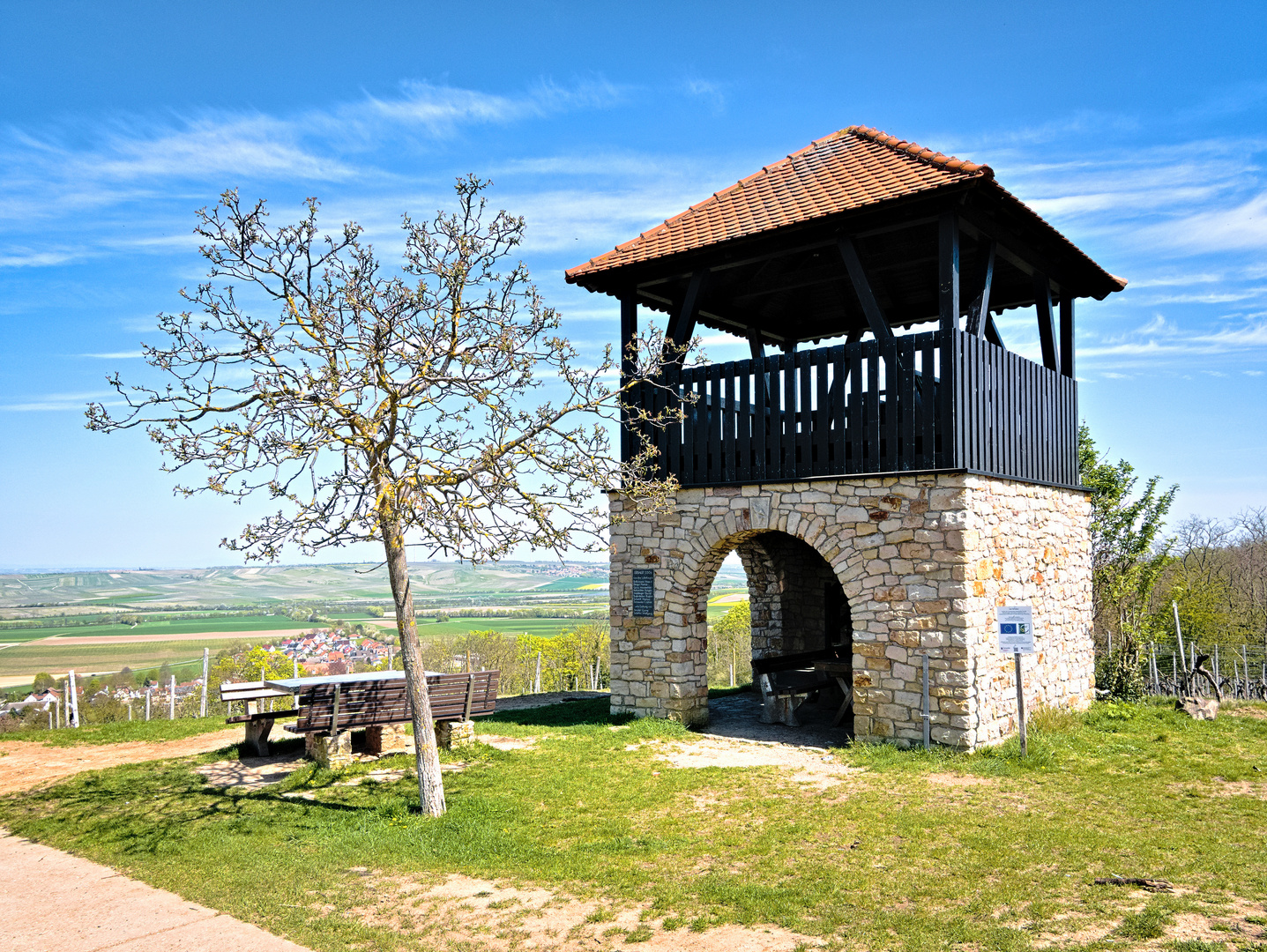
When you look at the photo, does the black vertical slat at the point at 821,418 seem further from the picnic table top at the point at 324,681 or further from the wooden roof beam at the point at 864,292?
the picnic table top at the point at 324,681

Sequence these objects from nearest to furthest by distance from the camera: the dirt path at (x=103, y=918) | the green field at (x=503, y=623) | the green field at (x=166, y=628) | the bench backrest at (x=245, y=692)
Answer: the dirt path at (x=103, y=918)
the bench backrest at (x=245, y=692)
the green field at (x=503, y=623)
the green field at (x=166, y=628)

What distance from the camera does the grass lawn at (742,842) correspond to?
4473 mm

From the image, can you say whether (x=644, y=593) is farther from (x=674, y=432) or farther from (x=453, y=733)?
(x=453, y=733)

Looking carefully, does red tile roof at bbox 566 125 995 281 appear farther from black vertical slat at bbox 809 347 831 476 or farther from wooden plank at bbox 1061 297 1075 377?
wooden plank at bbox 1061 297 1075 377

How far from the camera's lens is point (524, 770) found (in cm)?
816

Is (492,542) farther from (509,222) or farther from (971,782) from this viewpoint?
(971,782)

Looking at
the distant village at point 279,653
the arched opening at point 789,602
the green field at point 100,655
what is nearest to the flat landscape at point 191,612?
the green field at point 100,655

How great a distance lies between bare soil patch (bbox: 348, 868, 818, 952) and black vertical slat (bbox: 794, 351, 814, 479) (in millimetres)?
5592

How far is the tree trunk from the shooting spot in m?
6.67

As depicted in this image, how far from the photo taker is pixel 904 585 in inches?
340

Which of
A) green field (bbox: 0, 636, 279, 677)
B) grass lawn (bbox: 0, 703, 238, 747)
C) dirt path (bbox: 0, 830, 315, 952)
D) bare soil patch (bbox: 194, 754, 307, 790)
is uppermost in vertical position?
dirt path (bbox: 0, 830, 315, 952)

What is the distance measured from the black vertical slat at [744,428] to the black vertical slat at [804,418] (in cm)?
61

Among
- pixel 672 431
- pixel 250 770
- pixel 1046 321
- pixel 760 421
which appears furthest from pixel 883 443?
pixel 250 770

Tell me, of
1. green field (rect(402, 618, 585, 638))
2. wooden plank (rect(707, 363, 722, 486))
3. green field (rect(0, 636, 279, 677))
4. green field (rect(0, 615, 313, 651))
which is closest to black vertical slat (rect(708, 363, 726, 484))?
wooden plank (rect(707, 363, 722, 486))
